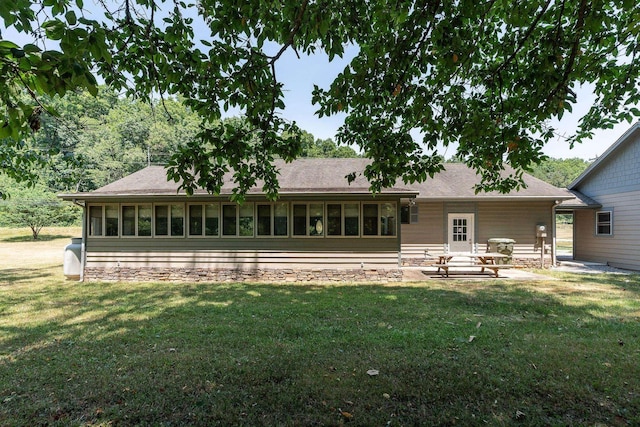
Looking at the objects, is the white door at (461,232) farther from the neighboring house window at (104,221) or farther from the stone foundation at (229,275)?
the neighboring house window at (104,221)

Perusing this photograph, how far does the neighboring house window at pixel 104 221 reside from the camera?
10.1m

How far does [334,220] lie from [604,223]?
11.4m

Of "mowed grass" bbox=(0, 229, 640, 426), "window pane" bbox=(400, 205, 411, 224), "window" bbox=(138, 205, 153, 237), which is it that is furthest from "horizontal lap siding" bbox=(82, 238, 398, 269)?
"window pane" bbox=(400, 205, 411, 224)

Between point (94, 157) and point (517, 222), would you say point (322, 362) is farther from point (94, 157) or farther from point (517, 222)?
point (94, 157)

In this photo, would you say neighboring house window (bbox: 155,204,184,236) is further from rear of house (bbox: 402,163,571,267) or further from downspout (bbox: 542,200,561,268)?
downspout (bbox: 542,200,561,268)

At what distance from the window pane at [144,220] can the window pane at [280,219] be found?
3.92 metres

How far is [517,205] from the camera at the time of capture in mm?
12414

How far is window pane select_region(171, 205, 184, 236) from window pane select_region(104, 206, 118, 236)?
1.82 metres

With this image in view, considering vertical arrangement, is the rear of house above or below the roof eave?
below

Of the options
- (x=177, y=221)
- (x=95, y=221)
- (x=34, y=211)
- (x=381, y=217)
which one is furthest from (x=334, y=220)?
(x=34, y=211)

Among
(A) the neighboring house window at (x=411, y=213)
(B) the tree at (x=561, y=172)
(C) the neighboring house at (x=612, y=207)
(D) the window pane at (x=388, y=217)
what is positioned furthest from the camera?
(B) the tree at (x=561, y=172)

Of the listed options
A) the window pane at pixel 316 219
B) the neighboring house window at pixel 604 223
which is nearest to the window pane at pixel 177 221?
the window pane at pixel 316 219

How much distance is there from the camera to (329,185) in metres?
10.7

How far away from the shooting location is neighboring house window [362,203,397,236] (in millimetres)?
9664
